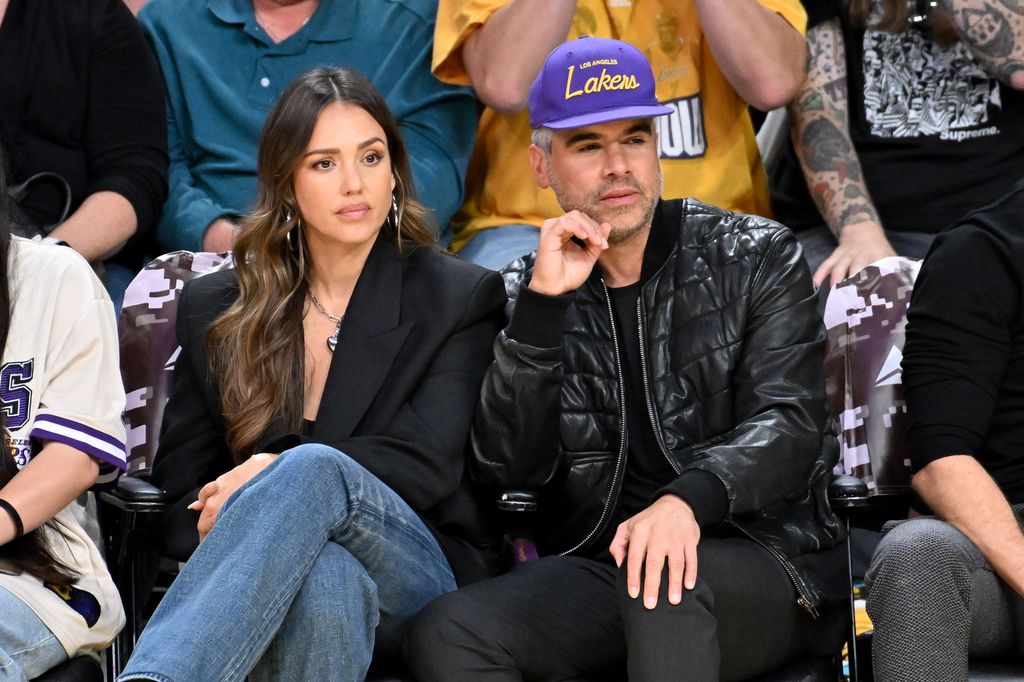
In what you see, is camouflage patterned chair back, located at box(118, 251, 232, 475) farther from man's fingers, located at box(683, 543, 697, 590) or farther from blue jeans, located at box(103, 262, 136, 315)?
man's fingers, located at box(683, 543, 697, 590)

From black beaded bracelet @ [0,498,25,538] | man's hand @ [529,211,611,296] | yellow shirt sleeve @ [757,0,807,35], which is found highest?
yellow shirt sleeve @ [757,0,807,35]

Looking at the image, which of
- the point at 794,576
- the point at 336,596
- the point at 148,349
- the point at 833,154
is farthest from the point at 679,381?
the point at 148,349

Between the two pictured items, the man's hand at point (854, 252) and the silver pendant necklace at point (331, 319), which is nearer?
the silver pendant necklace at point (331, 319)

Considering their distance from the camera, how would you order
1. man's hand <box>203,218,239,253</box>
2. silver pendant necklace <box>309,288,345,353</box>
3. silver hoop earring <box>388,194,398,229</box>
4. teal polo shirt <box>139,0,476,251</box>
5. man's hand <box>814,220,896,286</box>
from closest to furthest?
silver pendant necklace <box>309,288,345,353</box> → silver hoop earring <box>388,194,398,229</box> → man's hand <box>814,220,896,286</box> → man's hand <box>203,218,239,253</box> → teal polo shirt <box>139,0,476,251</box>

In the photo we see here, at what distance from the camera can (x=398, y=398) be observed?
2928mm

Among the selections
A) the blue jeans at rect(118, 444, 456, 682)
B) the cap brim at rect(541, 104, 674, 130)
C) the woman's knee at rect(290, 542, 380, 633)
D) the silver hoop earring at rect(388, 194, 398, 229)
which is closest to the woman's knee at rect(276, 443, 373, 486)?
the blue jeans at rect(118, 444, 456, 682)

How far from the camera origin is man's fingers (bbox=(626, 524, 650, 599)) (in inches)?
94.7

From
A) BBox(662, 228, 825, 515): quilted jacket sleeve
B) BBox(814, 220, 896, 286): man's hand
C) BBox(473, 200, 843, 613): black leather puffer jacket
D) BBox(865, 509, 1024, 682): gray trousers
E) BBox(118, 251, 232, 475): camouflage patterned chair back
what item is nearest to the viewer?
BBox(865, 509, 1024, 682): gray trousers

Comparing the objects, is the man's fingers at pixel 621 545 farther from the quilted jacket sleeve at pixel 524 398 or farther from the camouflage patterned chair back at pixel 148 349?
the camouflage patterned chair back at pixel 148 349

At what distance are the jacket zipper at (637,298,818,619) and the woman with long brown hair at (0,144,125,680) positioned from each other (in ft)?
3.22

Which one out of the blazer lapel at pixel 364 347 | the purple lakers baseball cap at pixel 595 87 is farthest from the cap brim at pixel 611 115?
the blazer lapel at pixel 364 347

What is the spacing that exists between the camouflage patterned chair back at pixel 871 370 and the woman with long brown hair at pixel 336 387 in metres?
0.72

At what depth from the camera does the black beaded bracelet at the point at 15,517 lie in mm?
2662

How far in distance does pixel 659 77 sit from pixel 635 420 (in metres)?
1.19
